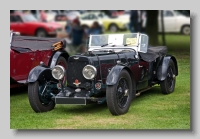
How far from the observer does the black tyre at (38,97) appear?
9.15 meters

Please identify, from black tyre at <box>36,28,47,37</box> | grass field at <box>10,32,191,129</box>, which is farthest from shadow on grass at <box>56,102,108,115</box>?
black tyre at <box>36,28,47,37</box>

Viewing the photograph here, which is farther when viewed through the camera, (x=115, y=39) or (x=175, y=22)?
(x=115, y=39)

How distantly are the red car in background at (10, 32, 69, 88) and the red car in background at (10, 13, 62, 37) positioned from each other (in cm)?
27

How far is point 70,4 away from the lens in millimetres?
8531

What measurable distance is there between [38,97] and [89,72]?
0.97 m

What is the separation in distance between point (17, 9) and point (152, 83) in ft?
9.80

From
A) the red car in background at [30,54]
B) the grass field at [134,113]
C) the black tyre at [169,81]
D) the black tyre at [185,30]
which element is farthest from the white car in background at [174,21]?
the red car in background at [30,54]

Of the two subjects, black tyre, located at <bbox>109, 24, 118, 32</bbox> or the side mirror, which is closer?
black tyre, located at <bbox>109, 24, 118, 32</bbox>

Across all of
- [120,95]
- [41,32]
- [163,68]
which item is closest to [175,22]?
[163,68]

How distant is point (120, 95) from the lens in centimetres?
899

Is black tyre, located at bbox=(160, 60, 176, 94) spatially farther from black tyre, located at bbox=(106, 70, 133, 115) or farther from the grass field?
black tyre, located at bbox=(106, 70, 133, 115)

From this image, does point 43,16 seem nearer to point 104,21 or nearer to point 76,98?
point 104,21

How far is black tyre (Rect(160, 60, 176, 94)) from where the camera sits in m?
9.99

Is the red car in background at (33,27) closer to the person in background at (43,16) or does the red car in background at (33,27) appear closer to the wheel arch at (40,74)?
the person in background at (43,16)
